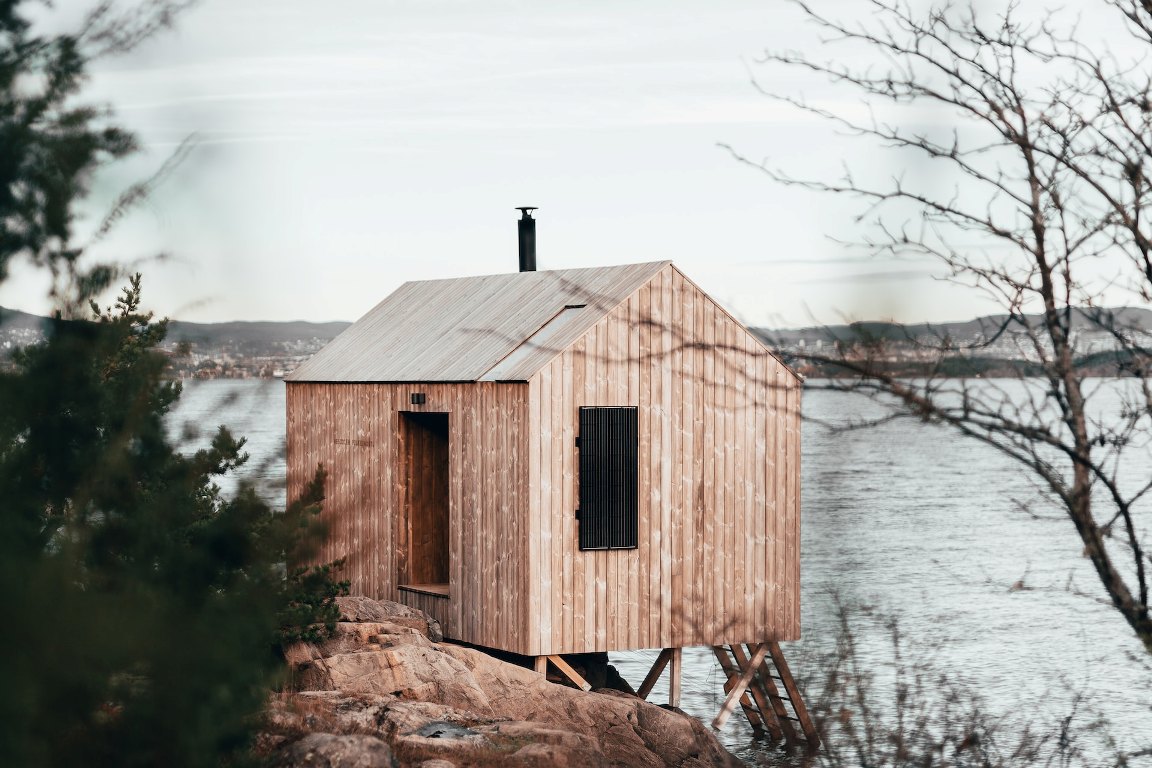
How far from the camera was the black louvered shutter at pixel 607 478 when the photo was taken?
15.2 metres

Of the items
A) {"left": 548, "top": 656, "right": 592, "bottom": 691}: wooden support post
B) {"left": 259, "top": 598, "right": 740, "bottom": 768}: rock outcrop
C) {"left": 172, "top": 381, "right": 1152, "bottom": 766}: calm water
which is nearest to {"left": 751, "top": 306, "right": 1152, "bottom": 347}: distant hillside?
{"left": 172, "top": 381, "right": 1152, "bottom": 766}: calm water

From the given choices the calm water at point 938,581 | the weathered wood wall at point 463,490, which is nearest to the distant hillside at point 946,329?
the calm water at point 938,581

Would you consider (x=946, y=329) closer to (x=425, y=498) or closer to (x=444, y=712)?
(x=444, y=712)

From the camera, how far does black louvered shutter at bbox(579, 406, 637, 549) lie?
49.9 ft

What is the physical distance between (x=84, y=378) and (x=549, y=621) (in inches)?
441

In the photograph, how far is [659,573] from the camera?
51.5ft

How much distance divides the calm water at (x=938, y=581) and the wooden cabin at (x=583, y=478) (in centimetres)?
106

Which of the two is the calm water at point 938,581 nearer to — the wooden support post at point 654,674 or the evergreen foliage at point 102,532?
the evergreen foliage at point 102,532

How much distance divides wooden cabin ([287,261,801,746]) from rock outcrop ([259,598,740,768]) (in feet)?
3.30

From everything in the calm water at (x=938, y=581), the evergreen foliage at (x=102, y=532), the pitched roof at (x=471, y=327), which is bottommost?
the calm water at (x=938, y=581)

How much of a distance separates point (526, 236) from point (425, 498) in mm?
4684

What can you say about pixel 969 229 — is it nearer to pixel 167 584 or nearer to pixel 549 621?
pixel 167 584

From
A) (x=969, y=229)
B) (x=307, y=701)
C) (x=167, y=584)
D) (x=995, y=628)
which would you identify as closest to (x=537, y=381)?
(x=307, y=701)

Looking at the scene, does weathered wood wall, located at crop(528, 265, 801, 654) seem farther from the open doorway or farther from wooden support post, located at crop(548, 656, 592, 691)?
the open doorway
